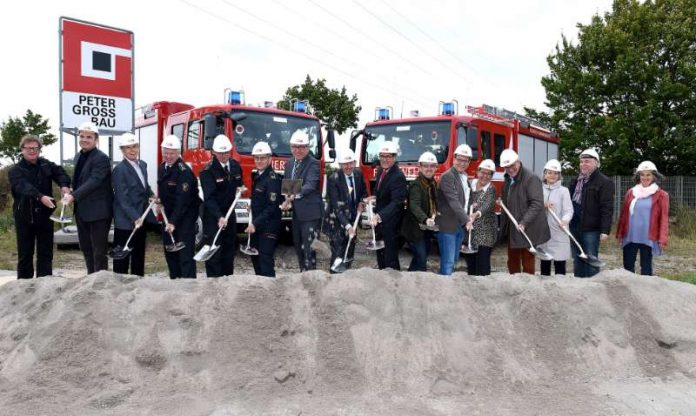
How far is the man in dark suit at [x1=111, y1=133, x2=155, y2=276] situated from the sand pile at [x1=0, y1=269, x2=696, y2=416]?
1102 mm

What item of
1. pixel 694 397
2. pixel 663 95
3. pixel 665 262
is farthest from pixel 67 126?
pixel 663 95

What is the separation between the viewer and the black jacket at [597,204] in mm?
6609

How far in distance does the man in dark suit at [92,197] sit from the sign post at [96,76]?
2184 millimetres

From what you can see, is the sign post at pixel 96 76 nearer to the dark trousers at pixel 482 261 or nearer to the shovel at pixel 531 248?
the dark trousers at pixel 482 261

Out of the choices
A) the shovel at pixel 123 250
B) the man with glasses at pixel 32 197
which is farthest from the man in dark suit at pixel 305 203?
the man with glasses at pixel 32 197

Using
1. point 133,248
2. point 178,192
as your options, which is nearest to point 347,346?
point 178,192

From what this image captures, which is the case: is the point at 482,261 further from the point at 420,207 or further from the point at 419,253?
the point at 420,207

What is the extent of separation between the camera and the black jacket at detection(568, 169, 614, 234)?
661 centimetres

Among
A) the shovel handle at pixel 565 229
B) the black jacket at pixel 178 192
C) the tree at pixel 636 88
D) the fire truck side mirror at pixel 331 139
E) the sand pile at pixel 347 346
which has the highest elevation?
the tree at pixel 636 88

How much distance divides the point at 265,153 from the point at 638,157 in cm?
1892

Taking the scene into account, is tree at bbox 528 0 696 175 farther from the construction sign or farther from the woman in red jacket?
the construction sign

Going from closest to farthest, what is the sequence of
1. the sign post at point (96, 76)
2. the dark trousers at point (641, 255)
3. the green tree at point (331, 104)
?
the dark trousers at point (641, 255) → the sign post at point (96, 76) → the green tree at point (331, 104)

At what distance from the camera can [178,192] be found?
6.46 m

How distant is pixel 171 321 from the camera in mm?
4586
